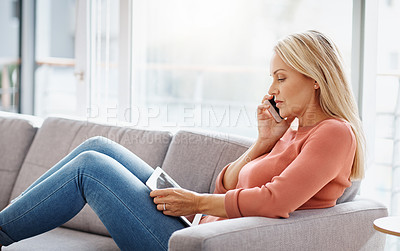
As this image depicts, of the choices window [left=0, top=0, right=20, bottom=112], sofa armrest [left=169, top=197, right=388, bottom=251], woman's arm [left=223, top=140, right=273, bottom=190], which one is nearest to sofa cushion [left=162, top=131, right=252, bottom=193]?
woman's arm [left=223, top=140, right=273, bottom=190]

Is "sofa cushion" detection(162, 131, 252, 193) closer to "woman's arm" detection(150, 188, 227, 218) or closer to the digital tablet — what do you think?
the digital tablet

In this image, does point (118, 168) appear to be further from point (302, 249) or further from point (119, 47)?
point (119, 47)

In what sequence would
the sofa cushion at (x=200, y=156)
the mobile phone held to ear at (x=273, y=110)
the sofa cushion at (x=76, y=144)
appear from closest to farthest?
the mobile phone held to ear at (x=273, y=110)
the sofa cushion at (x=200, y=156)
the sofa cushion at (x=76, y=144)

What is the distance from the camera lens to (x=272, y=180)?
62.5 inches

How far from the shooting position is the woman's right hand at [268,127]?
6.17ft

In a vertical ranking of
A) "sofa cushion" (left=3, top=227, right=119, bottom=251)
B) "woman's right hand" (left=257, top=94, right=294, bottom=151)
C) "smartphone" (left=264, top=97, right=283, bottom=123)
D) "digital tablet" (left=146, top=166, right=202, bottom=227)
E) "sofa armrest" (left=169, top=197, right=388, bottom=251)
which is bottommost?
"sofa cushion" (left=3, top=227, right=119, bottom=251)

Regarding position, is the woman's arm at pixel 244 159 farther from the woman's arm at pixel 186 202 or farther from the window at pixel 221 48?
the window at pixel 221 48

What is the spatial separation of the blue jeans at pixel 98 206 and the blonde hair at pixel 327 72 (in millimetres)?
636

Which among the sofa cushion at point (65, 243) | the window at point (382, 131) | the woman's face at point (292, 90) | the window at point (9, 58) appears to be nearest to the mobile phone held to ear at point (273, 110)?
the woman's face at point (292, 90)

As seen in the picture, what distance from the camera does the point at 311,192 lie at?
4.96 feet

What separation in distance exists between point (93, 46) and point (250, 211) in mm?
2345

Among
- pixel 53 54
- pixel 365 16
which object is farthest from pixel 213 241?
pixel 53 54

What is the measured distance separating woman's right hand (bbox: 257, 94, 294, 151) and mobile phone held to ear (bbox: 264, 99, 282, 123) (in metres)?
0.01

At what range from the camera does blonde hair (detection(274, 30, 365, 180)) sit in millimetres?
1650
